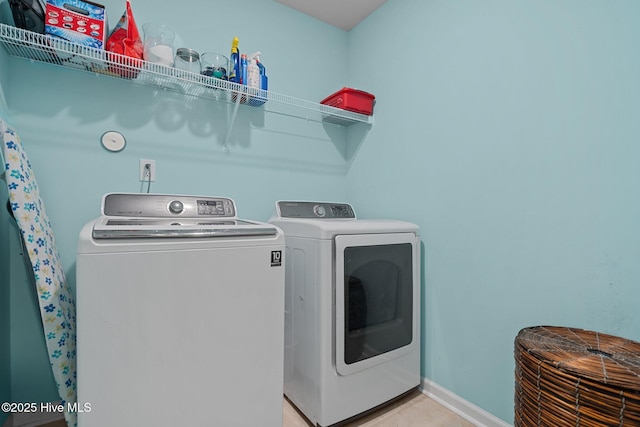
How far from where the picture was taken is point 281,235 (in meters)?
1.28

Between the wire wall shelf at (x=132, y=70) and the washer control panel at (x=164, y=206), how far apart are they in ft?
2.04

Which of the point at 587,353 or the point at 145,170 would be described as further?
the point at 145,170

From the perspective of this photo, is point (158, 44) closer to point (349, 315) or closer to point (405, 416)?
point (349, 315)

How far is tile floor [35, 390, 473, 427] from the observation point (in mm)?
1565

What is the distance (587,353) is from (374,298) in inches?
35.2

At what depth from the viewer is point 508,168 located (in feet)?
4.82

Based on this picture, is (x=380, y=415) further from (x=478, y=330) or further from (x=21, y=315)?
(x=21, y=315)

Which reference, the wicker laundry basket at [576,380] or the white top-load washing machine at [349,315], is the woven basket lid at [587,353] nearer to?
the wicker laundry basket at [576,380]

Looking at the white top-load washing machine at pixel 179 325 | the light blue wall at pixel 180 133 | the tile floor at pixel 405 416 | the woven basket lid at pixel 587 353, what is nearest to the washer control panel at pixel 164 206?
the light blue wall at pixel 180 133

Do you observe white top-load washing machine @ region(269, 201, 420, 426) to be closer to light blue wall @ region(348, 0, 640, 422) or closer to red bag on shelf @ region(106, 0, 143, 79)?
light blue wall @ region(348, 0, 640, 422)

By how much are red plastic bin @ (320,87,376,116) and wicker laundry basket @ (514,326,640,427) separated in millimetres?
1672

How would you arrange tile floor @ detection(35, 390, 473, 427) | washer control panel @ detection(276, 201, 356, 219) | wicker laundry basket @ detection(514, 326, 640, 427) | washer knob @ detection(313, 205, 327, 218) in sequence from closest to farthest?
1. wicker laundry basket @ detection(514, 326, 640, 427)
2. tile floor @ detection(35, 390, 473, 427)
3. washer control panel @ detection(276, 201, 356, 219)
4. washer knob @ detection(313, 205, 327, 218)

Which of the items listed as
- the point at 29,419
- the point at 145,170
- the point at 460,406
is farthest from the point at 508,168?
the point at 29,419

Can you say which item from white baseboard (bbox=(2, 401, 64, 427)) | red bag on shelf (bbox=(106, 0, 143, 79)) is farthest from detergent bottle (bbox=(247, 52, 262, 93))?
white baseboard (bbox=(2, 401, 64, 427))
